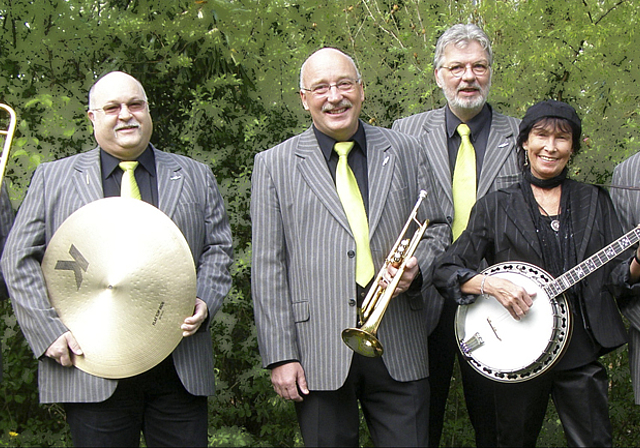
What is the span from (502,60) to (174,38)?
1.99 metres

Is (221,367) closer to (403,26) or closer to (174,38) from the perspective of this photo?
(174,38)

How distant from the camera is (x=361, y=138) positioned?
11.4 ft

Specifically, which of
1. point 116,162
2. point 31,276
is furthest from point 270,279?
point 31,276

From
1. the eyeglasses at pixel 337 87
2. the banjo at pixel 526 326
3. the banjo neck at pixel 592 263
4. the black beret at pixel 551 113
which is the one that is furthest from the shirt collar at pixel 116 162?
the banjo neck at pixel 592 263

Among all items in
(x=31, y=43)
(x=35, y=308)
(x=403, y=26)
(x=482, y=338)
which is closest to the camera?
(x=35, y=308)

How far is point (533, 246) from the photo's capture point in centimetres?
332

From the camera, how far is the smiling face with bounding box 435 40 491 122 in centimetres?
389

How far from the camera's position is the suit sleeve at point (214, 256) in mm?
3375

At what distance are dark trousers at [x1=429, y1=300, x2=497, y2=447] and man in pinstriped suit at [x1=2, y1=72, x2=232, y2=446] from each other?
1.00 metres

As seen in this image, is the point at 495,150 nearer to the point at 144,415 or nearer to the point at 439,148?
the point at 439,148

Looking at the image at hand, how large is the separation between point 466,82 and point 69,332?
81.9 inches

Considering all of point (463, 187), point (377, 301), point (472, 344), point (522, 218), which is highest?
point (463, 187)

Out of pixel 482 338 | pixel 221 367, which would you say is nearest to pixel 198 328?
pixel 482 338

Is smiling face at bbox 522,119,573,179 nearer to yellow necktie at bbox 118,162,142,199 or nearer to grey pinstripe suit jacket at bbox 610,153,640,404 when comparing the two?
grey pinstripe suit jacket at bbox 610,153,640,404
